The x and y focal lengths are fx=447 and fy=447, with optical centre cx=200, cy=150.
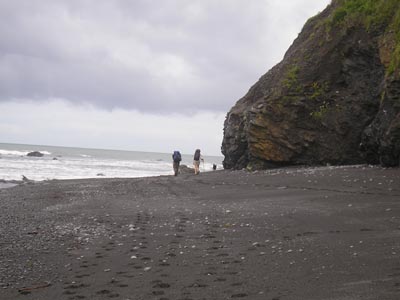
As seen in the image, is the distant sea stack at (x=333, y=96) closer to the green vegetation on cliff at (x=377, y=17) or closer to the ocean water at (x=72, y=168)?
the green vegetation on cliff at (x=377, y=17)

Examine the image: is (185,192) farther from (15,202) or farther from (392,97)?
(392,97)

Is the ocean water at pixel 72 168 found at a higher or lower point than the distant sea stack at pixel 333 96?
lower

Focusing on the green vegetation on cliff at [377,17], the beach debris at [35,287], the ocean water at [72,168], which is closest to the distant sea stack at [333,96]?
the green vegetation on cliff at [377,17]

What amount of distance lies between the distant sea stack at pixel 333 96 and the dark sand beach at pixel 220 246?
18.0 ft

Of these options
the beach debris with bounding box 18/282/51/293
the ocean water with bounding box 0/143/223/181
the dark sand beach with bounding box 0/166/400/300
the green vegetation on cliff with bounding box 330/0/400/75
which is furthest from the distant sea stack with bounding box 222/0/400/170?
the ocean water with bounding box 0/143/223/181

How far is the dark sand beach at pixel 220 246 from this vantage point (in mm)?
5676

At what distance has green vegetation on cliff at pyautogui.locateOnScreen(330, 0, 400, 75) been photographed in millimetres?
17234

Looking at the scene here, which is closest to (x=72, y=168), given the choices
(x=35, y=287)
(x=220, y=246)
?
(x=220, y=246)

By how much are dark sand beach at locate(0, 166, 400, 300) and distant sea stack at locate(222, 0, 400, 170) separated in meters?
5.49

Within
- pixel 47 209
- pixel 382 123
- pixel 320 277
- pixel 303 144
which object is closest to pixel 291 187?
pixel 382 123

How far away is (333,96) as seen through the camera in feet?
70.2

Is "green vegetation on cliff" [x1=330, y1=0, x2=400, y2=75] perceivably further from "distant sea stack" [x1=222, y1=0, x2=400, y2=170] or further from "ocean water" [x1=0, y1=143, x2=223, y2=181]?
"ocean water" [x1=0, y1=143, x2=223, y2=181]

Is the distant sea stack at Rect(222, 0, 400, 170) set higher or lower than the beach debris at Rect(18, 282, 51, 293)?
higher

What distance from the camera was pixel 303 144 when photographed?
21.8 m
